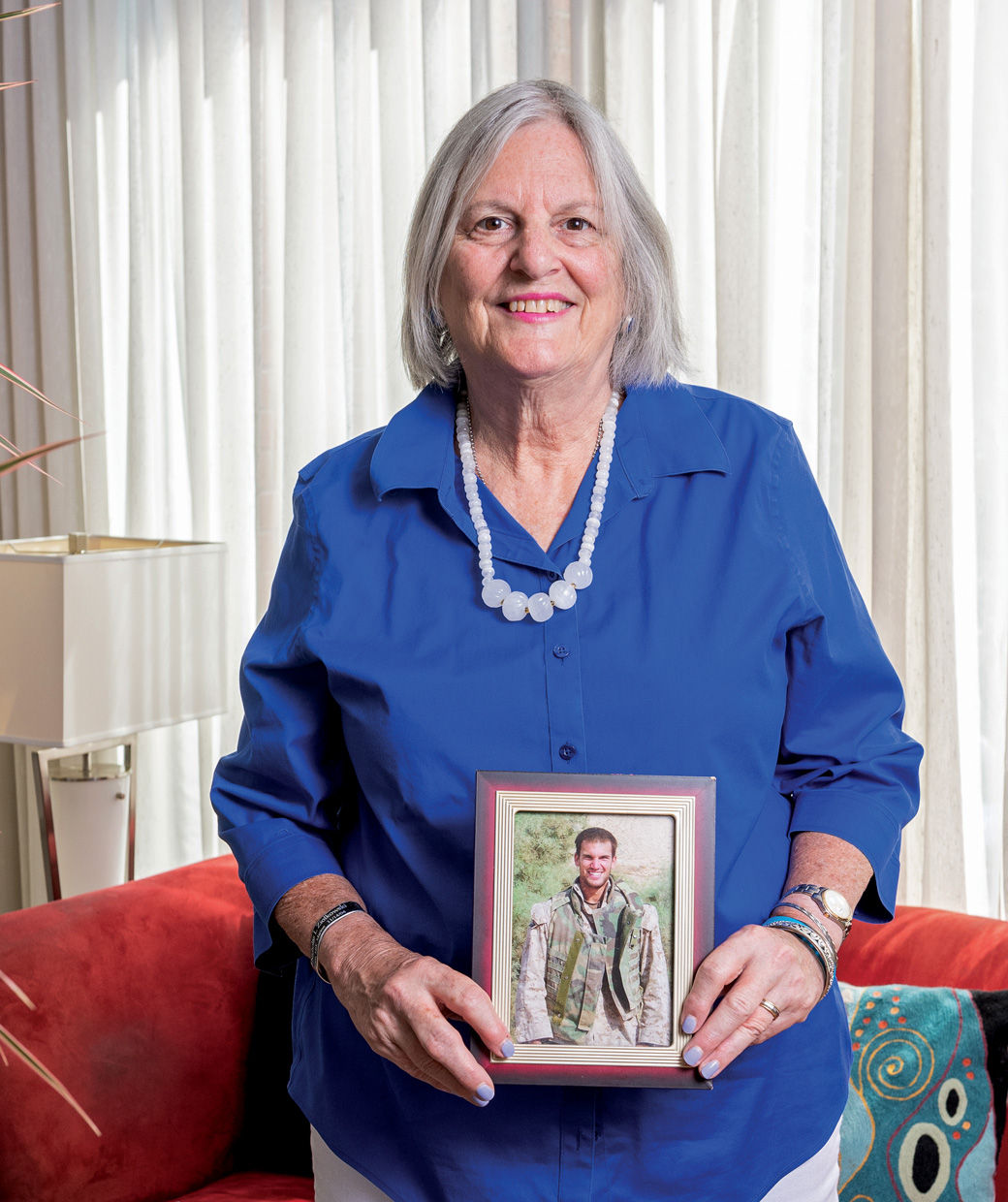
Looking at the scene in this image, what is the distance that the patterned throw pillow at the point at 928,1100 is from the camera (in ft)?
5.06

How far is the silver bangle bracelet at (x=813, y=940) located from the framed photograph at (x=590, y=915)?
0.37 feet

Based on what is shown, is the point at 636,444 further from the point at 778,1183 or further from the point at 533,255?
the point at 778,1183

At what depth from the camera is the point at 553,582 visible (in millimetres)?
1033

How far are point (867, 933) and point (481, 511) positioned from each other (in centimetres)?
110

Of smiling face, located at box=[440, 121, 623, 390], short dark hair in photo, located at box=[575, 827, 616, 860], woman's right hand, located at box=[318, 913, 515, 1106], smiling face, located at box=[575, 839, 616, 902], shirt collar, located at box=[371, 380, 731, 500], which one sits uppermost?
smiling face, located at box=[440, 121, 623, 390]

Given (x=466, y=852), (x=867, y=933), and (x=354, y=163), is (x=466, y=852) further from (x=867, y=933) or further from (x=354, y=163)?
(x=354, y=163)

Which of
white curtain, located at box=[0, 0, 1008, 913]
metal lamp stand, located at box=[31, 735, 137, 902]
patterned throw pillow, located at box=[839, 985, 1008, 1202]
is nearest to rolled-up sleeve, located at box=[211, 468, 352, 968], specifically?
white curtain, located at box=[0, 0, 1008, 913]

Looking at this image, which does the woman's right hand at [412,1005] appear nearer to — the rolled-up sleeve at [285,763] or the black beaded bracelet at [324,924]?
the black beaded bracelet at [324,924]

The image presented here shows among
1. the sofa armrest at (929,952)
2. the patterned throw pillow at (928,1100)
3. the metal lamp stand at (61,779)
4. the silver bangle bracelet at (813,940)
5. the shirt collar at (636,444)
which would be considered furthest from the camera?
the metal lamp stand at (61,779)

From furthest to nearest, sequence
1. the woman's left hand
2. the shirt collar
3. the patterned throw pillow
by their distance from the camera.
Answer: the patterned throw pillow
the shirt collar
the woman's left hand

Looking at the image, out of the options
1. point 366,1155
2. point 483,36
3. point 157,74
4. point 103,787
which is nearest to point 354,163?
point 483,36

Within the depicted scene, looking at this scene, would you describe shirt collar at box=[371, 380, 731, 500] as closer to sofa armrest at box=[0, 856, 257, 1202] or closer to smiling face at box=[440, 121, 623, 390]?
smiling face at box=[440, 121, 623, 390]

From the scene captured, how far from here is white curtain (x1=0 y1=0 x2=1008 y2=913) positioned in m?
1.84

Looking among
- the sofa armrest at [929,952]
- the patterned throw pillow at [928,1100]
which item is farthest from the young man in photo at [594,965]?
the sofa armrest at [929,952]
